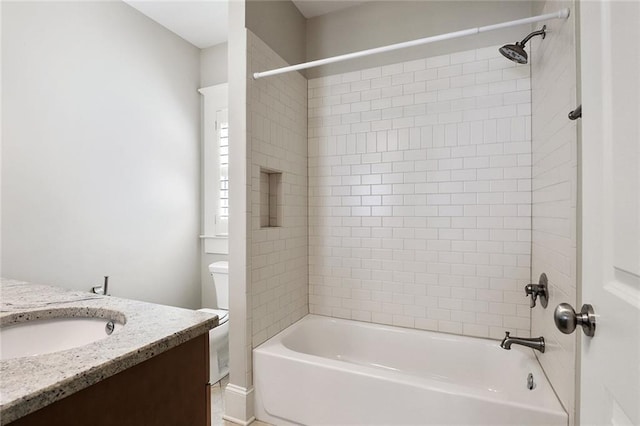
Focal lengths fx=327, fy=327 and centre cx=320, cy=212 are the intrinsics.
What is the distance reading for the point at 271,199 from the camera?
2.38m

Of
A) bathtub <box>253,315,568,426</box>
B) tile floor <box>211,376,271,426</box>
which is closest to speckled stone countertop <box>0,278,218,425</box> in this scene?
bathtub <box>253,315,568,426</box>

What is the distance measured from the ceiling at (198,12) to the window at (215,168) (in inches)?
18.4

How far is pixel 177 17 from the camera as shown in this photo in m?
2.66

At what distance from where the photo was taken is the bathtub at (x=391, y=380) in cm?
150

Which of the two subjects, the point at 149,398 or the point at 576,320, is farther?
the point at 149,398

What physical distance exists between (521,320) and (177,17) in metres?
3.38

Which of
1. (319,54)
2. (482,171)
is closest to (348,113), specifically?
(319,54)

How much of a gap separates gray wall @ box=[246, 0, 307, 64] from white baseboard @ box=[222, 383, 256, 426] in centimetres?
223

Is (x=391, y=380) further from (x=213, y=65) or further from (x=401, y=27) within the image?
(x=213, y=65)

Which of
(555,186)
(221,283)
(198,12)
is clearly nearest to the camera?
(555,186)

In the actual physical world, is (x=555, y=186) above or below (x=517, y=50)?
below

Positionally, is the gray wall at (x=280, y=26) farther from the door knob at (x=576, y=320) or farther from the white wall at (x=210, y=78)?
the door knob at (x=576, y=320)
